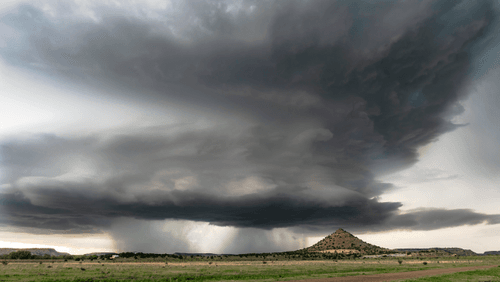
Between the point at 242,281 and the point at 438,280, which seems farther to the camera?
the point at 242,281

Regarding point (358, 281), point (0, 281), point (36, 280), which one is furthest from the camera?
point (36, 280)

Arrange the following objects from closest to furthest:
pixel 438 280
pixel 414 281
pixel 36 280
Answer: pixel 414 281, pixel 438 280, pixel 36 280

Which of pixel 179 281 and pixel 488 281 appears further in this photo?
pixel 179 281

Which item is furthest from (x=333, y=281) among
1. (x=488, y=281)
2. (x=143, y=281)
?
(x=143, y=281)

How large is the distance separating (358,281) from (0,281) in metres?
73.4

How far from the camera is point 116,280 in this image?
6825cm

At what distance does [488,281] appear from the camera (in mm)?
51750

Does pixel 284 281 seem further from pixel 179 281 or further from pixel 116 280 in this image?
pixel 116 280

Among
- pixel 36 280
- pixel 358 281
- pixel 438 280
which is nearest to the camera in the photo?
pixel 438 280

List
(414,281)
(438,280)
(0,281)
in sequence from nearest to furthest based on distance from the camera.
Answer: (414,281), (438,280), (0,281)

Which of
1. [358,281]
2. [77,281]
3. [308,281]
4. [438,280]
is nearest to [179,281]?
[77,281]

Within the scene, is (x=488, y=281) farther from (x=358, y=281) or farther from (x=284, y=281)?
(x=284, y=281)

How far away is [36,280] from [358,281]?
228 ft

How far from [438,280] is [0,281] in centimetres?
8628
